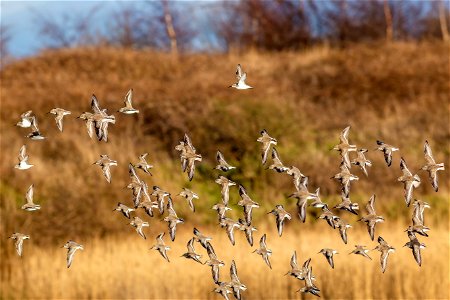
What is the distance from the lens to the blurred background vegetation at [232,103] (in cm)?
1673

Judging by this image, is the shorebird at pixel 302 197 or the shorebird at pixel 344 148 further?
the shorebird at pixel 344 148

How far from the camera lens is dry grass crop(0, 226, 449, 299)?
11.6 m

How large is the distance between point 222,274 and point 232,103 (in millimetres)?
10771

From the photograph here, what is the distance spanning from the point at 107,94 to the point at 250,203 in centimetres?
1947

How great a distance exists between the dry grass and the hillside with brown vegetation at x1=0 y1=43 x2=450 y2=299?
0.03 meters

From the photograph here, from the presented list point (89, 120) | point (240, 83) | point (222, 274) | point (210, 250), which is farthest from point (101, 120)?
point (222, 274)

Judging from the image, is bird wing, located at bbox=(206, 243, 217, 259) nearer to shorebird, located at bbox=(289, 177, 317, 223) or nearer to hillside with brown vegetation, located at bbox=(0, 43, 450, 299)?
shorebird, located at bbox=(289, 177, 317, 223)

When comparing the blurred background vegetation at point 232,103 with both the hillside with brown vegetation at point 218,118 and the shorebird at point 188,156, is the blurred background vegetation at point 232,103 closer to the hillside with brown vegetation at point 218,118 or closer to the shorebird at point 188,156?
the hillside with brown vegetation at point 218,118

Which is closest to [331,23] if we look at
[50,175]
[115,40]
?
[115,40]

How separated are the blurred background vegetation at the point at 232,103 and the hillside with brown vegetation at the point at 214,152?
5 cm

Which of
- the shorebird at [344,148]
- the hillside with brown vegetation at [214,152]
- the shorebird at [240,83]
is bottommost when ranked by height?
the shorebird at [344,148]

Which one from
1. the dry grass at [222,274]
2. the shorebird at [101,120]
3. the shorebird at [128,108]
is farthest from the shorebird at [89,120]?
the dry grass at [222,274]

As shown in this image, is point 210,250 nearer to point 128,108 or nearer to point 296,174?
point 296,174

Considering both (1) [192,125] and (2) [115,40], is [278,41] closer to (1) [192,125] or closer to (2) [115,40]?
(2) [115,40]
